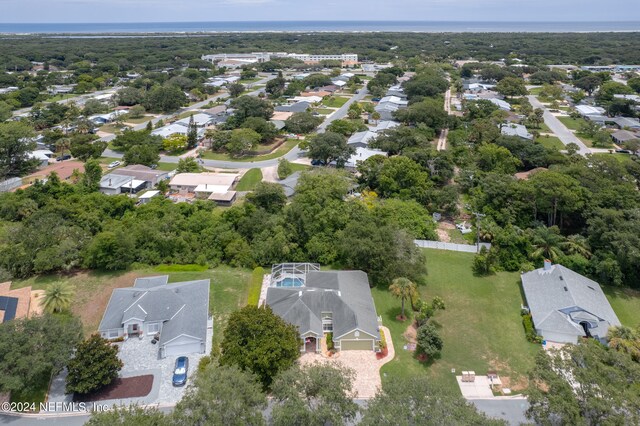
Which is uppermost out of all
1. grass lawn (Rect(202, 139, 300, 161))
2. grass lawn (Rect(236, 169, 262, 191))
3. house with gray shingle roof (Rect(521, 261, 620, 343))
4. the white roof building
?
the white roof building

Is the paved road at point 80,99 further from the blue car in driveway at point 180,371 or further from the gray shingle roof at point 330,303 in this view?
the gray shingle roof at point 330,303

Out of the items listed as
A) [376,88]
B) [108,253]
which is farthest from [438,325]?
[376,88]

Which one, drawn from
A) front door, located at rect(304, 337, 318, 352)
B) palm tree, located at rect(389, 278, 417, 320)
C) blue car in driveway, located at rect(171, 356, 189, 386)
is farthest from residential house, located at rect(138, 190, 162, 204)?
palm tree, located at rect(389, 278, 417, 320)

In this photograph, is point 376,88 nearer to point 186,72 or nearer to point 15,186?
point 186,72

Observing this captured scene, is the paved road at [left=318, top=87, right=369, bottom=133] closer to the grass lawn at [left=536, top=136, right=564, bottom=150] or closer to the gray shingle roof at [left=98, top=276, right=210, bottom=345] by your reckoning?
the grass lawn at [left=536, top=136, right=564, bottom=150]

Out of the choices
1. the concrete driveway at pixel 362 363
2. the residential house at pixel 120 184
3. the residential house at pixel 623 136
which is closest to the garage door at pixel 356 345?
the concrete driveway at pixel 362 363
